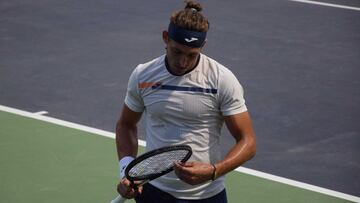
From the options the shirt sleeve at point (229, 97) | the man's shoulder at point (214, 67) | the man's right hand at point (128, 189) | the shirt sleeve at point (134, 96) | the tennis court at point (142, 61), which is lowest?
the tennis court at point (142, 61)

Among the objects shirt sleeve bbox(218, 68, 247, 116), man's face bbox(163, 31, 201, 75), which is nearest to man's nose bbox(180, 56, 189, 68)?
man's face bbox(163, 31, 201, 75)

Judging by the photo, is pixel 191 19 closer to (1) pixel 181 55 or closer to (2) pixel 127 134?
(1) pixel 181 55

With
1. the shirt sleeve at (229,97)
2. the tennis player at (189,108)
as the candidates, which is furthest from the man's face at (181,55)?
the shirt sleeve at (229,97)

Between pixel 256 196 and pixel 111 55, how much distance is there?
501 centimetres

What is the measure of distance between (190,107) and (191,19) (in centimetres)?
57

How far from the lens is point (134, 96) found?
6.32 metres

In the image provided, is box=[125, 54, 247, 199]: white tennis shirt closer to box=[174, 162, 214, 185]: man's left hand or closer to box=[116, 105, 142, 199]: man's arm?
box=[116, 105, 142, 199]: man's arm

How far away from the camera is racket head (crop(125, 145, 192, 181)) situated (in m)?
5.64

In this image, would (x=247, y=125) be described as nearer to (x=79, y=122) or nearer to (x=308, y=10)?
(x=79, y=122)

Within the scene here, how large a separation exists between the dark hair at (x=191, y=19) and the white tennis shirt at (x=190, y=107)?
283 mm

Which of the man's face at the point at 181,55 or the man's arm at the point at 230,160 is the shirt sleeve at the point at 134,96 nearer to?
the man's face at the point at 181,55

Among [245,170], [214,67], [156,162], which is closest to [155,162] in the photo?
[156,162]

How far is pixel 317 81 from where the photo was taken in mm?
12648

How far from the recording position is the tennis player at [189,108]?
19.5 feet
